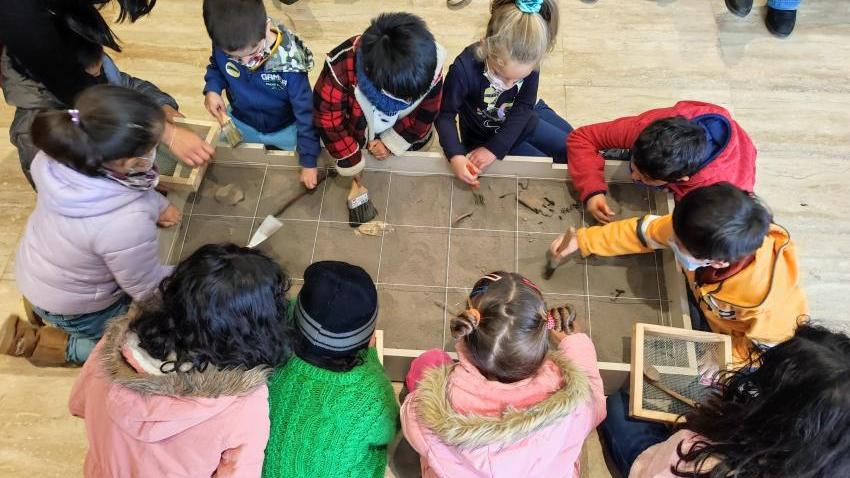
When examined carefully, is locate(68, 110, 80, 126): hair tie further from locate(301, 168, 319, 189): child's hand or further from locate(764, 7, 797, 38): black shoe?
locate(764, 7, 797, 38): black shoe

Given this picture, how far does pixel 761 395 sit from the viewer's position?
1.17 metres

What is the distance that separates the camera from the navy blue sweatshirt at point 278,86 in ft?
5.46

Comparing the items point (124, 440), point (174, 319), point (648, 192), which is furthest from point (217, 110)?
point (648, 192)

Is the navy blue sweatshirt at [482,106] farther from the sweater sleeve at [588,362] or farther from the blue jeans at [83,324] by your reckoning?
the blue jeans at [83,324]

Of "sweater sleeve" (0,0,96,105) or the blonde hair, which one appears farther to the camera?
the blonde hair

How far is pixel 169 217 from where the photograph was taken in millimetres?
1700

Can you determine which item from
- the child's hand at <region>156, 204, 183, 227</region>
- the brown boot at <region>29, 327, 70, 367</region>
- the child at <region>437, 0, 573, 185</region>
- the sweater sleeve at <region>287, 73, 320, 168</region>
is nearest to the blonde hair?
the child at <region>437, 0, 573, 185</region>

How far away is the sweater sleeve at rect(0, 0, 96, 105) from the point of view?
1.30 meters

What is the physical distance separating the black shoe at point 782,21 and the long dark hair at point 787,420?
186 centimetres

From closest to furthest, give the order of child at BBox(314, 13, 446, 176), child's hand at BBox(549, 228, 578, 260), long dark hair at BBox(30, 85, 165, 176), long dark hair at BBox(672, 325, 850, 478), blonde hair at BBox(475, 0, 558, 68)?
1. long dark hair at BBox(672, 325, 850, 478)
2. long dark hair at BBox(30, 85, 165, 176)
3. child at BBox(314, 13, 446, 176)
4. blonde hair at BBox(475, 0, 558, 68)
5. child's hand at BBox(549, 228, 578, 260)

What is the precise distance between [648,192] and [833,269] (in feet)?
2.52

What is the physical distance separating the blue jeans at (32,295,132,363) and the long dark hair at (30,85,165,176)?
472 mm

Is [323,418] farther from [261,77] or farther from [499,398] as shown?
[261,77]

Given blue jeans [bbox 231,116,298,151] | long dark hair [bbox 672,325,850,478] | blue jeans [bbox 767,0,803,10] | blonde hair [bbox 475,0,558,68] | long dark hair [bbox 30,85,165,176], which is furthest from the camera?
blue jeans [bbox 767,0,803,10]
